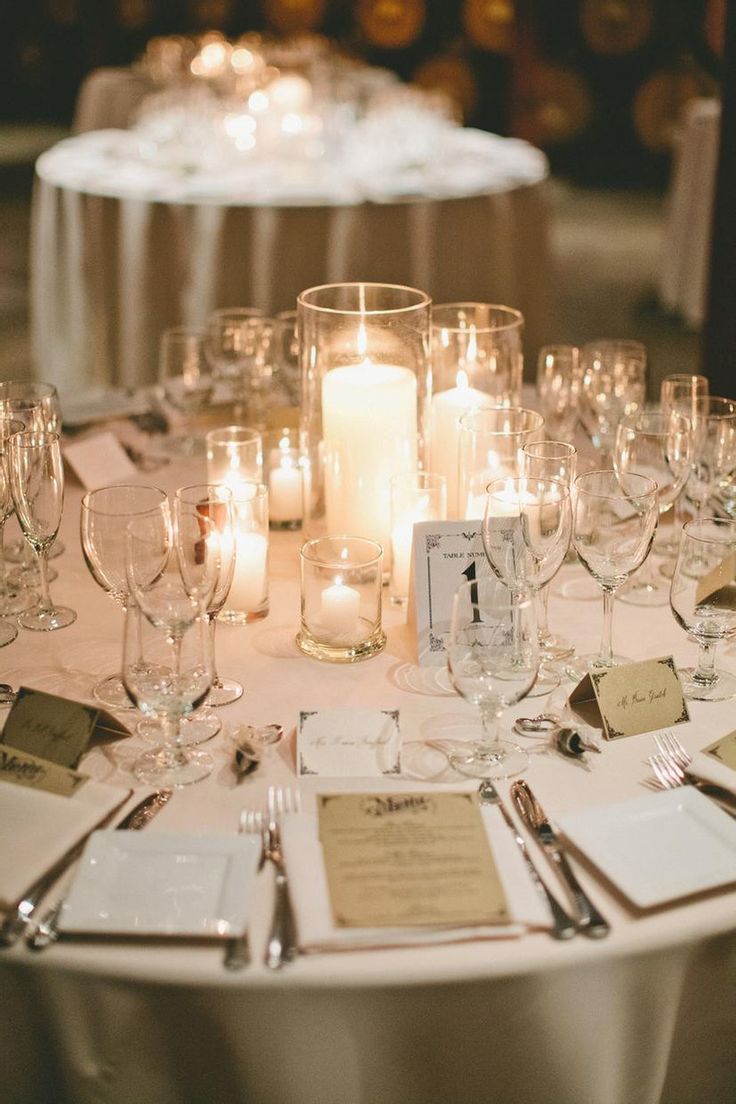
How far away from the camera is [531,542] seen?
4.99 ft

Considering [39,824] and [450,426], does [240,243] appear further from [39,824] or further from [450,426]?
[39,824]

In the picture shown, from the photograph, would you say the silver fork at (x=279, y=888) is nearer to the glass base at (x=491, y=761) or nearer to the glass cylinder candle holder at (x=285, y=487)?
the glass base at (x=491, y=761)

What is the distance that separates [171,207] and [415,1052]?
3.27m

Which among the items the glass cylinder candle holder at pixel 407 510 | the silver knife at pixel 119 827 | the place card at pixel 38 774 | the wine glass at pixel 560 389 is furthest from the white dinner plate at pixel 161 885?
the wine glass at pixel 560 389

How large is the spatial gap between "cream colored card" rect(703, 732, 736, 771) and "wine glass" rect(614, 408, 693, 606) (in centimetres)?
44

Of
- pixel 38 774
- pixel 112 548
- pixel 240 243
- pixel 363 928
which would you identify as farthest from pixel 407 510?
pixel 240 243

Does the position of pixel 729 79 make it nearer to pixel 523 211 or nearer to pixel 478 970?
pixel 523 211

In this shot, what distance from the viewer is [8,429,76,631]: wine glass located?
1.64m

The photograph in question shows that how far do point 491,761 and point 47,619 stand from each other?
70 cm

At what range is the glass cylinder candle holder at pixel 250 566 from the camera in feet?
5.56

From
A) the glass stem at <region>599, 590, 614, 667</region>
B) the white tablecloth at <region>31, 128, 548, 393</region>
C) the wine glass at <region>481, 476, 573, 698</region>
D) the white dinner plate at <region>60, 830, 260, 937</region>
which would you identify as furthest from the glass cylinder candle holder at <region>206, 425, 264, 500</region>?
the white tablecloth at <region>31, 128, 548, 393</region>

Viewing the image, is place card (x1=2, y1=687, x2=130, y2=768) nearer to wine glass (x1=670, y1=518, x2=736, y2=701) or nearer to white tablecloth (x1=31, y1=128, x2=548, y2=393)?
wine glass (x1=670, y1=518, x2=736, y2=701)

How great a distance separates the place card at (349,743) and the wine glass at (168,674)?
11cm

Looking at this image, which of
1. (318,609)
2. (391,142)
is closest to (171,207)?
(391,142)
